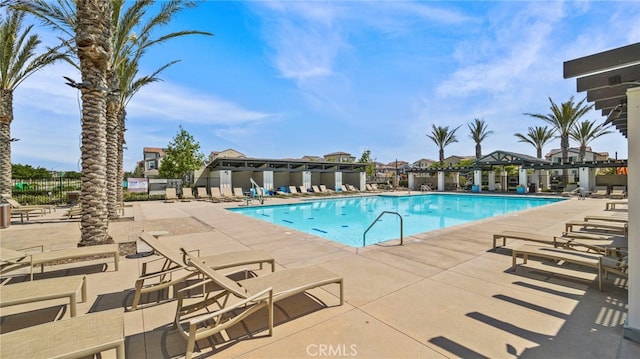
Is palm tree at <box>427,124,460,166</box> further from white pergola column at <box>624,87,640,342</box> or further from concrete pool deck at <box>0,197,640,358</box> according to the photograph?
white pergola column at <box>624,87,640,342</box>

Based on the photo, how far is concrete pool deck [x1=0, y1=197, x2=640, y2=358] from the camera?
8.08 ft

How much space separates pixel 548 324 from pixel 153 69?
15.9 m

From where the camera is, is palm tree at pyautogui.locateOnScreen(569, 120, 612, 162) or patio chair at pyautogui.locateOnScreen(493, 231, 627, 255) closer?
patio chair at pyautogui.locateOnScreen(493, 231, 627, 255)

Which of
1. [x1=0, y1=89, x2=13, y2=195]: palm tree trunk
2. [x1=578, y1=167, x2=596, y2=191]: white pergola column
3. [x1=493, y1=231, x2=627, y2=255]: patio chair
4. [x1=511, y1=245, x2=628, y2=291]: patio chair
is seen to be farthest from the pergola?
[x1=578, y1=167, x2=596, y2=191]: white pergola column

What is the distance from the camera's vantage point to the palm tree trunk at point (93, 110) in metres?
5.82

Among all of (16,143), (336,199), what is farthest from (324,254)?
(336,199)

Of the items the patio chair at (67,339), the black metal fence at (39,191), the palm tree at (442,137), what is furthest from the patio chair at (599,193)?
the black metal fence at (39,191)

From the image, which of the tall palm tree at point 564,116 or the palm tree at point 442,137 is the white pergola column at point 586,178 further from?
the palm tree at point 442,137

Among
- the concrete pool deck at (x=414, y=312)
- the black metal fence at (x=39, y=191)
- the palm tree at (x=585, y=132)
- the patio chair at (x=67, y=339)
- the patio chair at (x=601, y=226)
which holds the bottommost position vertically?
the concrete pool deck at (x=414, y=312)

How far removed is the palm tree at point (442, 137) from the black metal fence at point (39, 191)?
111ft

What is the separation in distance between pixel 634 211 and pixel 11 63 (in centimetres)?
1780

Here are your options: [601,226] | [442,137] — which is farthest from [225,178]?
[442,137]

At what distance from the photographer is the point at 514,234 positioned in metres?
5.64

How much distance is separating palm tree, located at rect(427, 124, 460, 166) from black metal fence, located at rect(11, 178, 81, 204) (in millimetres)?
33943
